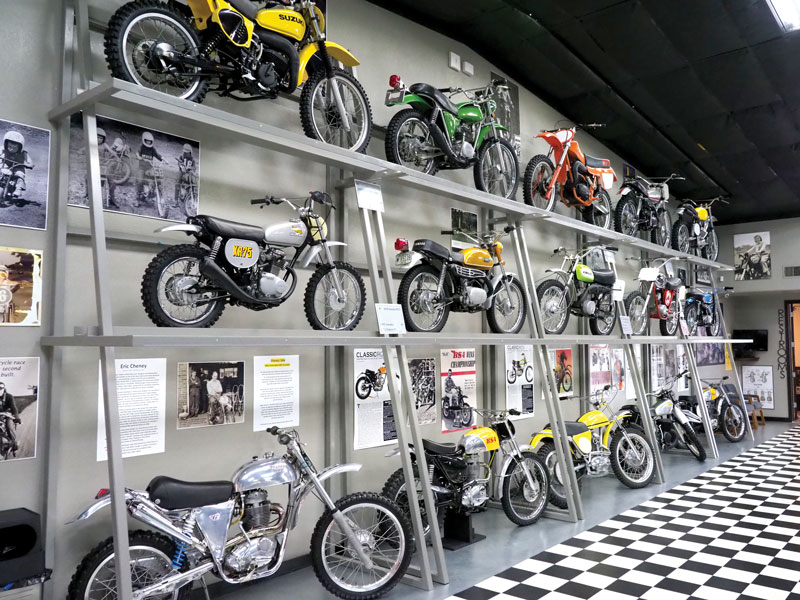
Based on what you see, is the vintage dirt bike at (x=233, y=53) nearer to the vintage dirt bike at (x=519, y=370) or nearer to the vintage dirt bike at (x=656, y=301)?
the vintage dirt bike at (x=519, y=370)

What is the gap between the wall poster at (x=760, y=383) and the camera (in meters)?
11.2

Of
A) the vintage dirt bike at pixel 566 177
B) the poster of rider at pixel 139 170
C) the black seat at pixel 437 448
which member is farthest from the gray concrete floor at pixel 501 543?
the vintage dirt bike at pixel 566 177

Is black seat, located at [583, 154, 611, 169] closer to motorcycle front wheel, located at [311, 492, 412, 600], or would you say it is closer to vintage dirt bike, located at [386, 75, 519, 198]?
vintage dirt bike, located at [386, 75, 519, 198]

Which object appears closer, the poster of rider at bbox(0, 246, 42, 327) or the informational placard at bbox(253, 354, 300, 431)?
the poster of rider at bbox(0, 246, 42, 327)

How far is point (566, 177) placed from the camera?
608cm

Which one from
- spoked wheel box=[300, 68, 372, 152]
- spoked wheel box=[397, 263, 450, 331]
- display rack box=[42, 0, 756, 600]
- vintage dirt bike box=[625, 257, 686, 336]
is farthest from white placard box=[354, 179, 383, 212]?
vintage dirt bike box=[625, 257, 686, 336]

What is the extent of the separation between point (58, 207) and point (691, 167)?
784 centimetres

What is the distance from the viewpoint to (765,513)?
16.8ft

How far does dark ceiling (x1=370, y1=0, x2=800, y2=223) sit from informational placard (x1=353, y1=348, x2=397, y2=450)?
8.94 feet

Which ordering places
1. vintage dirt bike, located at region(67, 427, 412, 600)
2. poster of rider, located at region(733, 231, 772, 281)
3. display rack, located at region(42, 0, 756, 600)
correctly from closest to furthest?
display rack, located at region(42, 0, 756, 600) < vintage dirt bike, located at region(67, 427, 412, 600) < poster of rider, located at region(733, 231, 772, 281)

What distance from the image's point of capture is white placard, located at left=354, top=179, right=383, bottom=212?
3.81 meters

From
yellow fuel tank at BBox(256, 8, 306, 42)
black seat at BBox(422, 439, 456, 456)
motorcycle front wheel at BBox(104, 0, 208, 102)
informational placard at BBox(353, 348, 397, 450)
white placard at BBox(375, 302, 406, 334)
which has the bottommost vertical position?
black seat at BBox(422, 439, 456, 456)

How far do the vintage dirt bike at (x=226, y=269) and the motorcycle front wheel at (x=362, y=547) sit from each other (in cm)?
105

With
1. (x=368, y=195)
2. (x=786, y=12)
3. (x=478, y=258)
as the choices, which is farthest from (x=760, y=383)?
(x=368, y=195)
